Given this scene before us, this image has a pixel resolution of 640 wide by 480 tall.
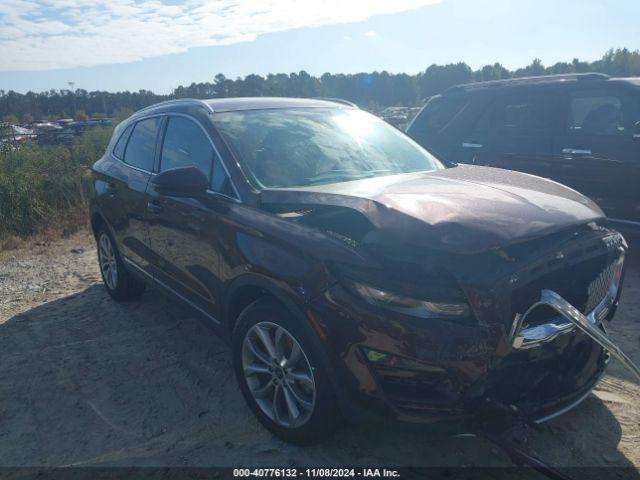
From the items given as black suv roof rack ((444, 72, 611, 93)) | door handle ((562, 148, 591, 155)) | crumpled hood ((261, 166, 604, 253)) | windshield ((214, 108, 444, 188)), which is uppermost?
black suv roof rack ((444, 72, 611, 93))

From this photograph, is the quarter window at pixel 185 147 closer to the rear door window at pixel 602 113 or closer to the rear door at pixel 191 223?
the rear door at pixel 191 223

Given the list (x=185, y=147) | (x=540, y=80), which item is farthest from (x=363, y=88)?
(x=185, y=147)

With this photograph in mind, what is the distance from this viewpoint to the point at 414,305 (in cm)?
228

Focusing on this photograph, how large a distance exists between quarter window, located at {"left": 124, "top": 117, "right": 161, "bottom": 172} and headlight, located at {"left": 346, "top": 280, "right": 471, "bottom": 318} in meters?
2.63

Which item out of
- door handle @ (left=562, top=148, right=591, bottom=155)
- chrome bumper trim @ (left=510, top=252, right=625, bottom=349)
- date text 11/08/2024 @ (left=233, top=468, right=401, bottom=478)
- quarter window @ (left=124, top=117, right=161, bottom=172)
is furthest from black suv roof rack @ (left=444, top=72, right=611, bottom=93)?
date text 11/08/2024 @ (left=233, top=468, right=401, bottom=478)

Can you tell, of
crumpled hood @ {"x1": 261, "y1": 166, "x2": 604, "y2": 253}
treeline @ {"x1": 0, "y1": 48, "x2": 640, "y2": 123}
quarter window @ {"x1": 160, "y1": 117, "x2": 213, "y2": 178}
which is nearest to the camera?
crumpled hood @ {"x1": 261, "y1": 166, "x2": 604, "y2": 253}

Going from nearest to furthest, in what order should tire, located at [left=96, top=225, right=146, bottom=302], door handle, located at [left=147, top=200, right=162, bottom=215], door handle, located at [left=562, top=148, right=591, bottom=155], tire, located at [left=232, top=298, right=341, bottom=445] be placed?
tire, located at [left=232, top=298, right=341, bottom=445] < door handle, located at [left=147, top=200, right=162, bottom=215] < tire, located at [left=96, top=225, right=146, bottom=302] < door handle, located at [left=562, top=148, right=591, bottom=155]

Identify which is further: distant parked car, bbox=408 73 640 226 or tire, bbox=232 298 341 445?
distant parked car, bbox=408 73 640 226

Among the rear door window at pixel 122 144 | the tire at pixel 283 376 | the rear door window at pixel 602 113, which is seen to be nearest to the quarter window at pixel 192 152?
the tire at pixel 283 376

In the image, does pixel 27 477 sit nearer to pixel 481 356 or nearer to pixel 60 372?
pixel 60 372

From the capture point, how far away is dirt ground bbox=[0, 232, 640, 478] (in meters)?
2.78

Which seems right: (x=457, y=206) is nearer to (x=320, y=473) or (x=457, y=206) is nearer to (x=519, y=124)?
(x=320, y=473)

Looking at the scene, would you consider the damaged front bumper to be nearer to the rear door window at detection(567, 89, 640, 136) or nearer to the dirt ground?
the dirt ground

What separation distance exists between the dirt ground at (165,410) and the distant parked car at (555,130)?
3.42ft
